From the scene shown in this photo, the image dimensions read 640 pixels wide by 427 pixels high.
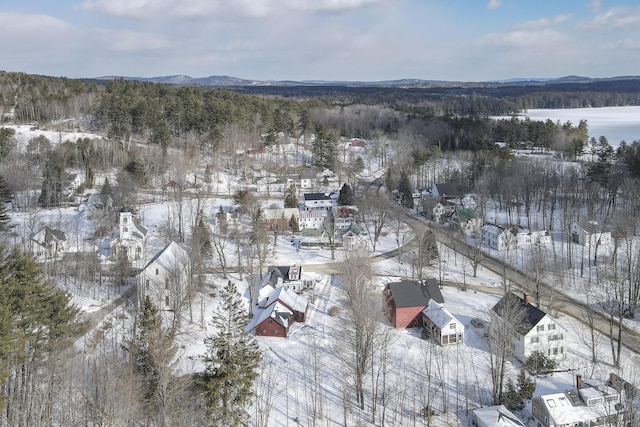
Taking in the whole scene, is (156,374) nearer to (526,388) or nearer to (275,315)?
(275,315)

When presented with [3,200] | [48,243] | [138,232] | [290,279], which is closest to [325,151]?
[138,232]

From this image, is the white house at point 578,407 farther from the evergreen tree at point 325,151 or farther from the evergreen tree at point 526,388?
the evergreen tree at point 325,151

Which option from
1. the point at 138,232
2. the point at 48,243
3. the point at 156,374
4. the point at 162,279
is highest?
the point at 138,232

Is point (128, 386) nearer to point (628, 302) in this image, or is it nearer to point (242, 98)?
point (628, 302)

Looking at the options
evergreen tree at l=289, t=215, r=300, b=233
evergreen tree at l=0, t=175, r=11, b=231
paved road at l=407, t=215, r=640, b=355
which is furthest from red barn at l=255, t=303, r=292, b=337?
evergreen tree at l=0, t=175, r=11, b=231

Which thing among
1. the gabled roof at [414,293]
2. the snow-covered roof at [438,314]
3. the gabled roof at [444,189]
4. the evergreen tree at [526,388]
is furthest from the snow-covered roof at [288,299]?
the gabled roof at [444,189]

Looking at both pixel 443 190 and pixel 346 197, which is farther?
pixel 443 190

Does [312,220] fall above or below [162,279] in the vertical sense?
below

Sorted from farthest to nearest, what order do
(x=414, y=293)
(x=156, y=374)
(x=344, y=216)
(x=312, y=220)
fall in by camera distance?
(x=344, y=216) < (x=312, y=220) < (x=414, y=293) < (x=156, y=374)
